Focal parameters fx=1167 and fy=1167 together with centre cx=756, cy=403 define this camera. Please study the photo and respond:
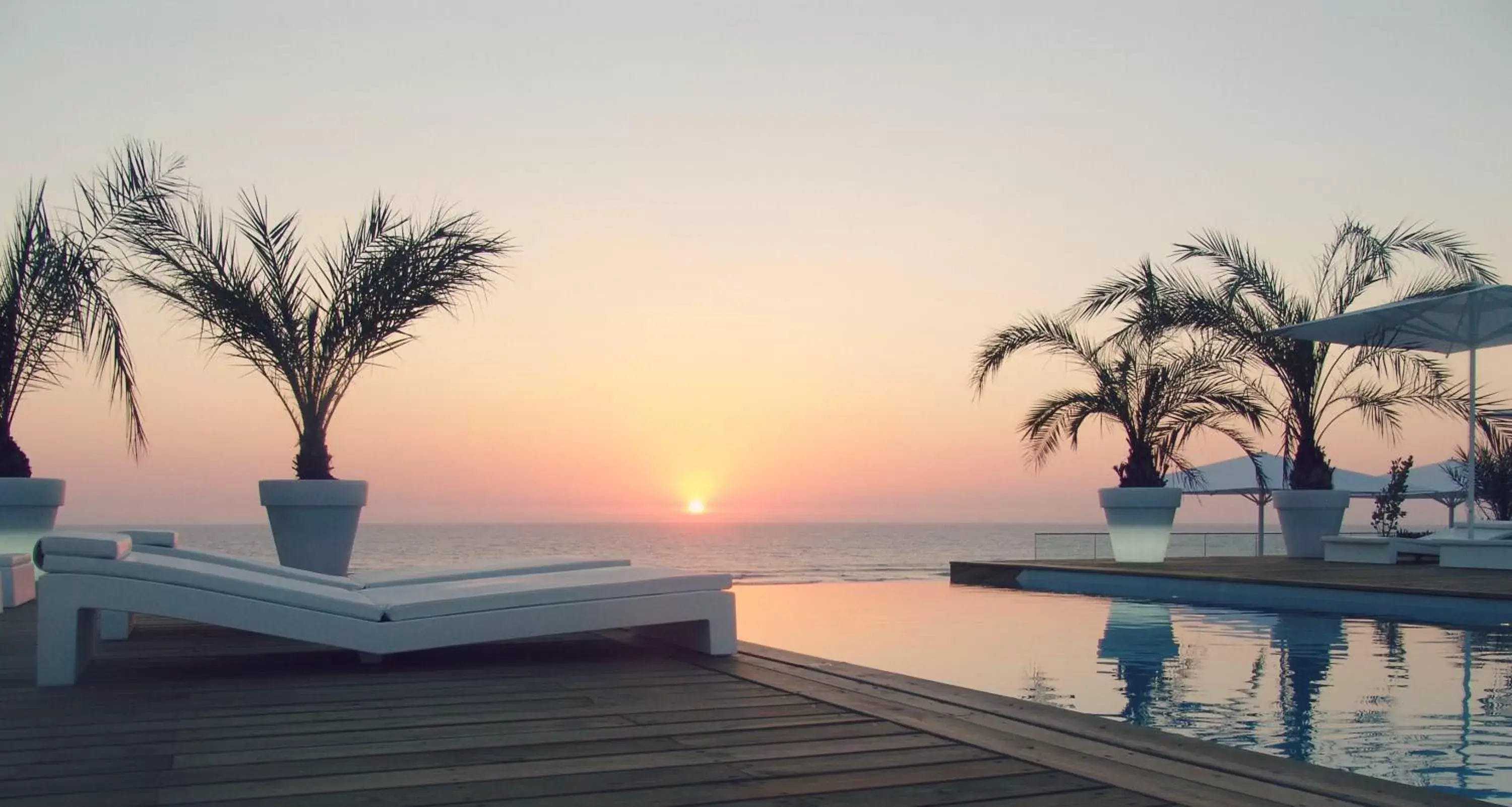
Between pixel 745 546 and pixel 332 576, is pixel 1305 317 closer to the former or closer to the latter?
pixel 332 576

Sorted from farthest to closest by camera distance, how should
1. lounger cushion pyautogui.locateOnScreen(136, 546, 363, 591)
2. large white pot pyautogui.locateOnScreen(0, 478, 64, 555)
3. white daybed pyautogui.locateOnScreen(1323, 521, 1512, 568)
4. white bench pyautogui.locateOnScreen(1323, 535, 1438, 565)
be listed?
white bench pyautogui.locateOnScreen(1323, 535, 1438, 565) → white daybed pyautogui.locateOnScreen(1323, 521, 1512, 568) → large white pot pyautogui.locateOnScreen(0, 478, 64, 555) → lounger cushion pyautogui.locateOnScreen(136, 546, 363, 591)

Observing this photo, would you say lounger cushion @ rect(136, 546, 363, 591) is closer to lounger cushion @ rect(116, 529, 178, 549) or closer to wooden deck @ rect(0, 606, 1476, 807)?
lounger cushion @ rect(116, 529, 178, 549)

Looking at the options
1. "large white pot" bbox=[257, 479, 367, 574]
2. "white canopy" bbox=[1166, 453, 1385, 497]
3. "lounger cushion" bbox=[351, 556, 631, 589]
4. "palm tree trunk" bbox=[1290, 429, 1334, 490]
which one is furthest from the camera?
"white canopy" bbox=[1166, 453, 1385, 497]

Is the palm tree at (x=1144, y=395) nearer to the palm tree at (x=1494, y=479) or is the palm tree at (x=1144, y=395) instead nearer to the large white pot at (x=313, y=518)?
the palm tree at (x=1494, y=479)

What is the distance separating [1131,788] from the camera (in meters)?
2.36

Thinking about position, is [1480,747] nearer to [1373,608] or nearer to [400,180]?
[1373,608]

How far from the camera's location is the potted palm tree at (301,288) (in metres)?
8.46

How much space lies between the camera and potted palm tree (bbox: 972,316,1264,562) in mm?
12609

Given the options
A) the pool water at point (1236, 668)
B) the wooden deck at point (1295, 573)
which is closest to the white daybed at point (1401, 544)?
the wooden deck at point (1295, 573)

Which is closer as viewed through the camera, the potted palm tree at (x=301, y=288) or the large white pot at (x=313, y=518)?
the large white pot at (x=313, y=518)

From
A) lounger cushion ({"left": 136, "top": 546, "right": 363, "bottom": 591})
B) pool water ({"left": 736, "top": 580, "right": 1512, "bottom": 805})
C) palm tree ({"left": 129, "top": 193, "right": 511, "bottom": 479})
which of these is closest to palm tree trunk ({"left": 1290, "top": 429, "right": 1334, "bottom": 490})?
pool water ({"left": 736, "top": 580, "right": 1512, "bottom": 805})

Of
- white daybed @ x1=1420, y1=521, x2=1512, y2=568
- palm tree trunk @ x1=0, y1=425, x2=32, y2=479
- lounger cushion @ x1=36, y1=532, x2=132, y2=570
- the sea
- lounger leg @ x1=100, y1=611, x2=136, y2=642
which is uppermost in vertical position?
palm tree trunk @ x1=0, y1=425, x2=32, y2=479

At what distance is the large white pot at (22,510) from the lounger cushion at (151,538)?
3039 mm

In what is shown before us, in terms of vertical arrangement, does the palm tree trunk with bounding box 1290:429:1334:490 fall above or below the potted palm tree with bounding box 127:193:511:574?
below
